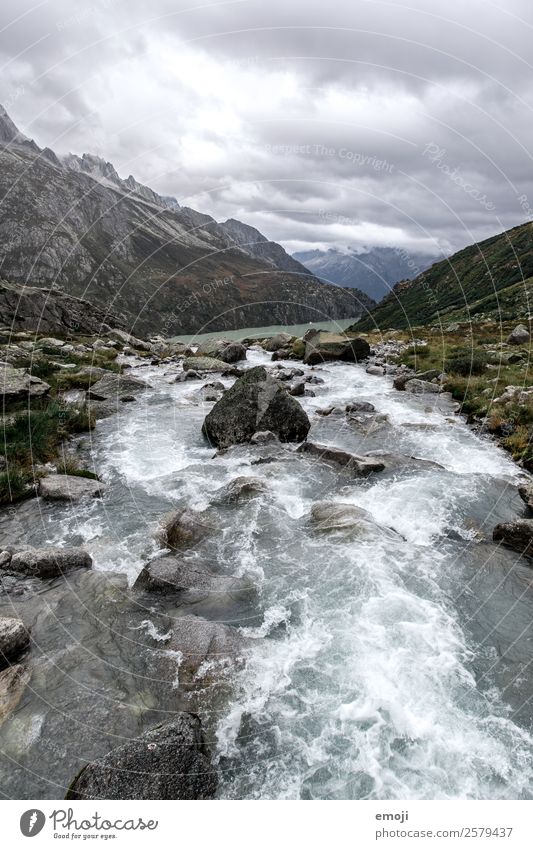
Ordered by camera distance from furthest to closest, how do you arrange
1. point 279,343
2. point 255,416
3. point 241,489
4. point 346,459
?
point 279,343 < point 255,416 < point 346,459 < point 241,489

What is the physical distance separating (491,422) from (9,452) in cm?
1993

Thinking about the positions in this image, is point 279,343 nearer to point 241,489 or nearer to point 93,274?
point 241,489

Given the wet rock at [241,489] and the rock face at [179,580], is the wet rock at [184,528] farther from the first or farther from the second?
the rock face at [179,580]

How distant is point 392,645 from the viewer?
7922mm

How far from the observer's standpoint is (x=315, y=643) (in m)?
8.02

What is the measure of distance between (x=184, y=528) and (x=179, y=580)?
7.90 feet

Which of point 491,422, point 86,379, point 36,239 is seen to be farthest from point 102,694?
point 36,239

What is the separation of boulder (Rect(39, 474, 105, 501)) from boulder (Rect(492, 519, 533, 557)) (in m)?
11.6

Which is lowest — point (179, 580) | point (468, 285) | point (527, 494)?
point (179, 580)

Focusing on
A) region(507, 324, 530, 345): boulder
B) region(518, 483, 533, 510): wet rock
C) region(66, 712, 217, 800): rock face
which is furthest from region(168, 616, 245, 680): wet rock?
region(507, 324, 530, 345): boulder

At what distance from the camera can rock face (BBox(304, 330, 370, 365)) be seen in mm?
41094

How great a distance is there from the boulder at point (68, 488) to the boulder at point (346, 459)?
25.6ft

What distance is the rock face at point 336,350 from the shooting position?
41.1 m

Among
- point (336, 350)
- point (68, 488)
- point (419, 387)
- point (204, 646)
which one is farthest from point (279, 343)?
point (204, 646)
